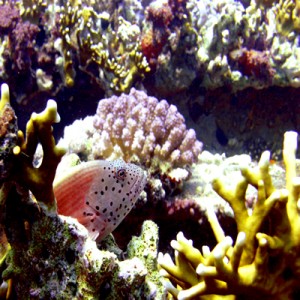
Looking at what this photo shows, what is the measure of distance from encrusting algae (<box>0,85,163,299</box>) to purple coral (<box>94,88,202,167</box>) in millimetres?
1978

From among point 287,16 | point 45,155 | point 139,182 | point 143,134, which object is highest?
point 287,16

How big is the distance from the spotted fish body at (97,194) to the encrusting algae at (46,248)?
275 mm

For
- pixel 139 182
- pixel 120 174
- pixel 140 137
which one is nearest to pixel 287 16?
pixel 140 137

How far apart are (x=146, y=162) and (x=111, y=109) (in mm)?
925

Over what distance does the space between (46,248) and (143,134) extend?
2237 millimetres

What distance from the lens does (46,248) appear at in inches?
76.2

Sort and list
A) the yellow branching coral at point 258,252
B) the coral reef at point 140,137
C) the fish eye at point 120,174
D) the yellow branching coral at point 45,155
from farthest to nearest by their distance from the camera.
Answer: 1. the coral reef at point 140,137
2. the fish eye at point 120,174
3. the yellow branching coral at point 258,252
4. the yellow branching coral at point 45,155

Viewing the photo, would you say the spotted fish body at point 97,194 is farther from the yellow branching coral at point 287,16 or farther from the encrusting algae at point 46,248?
the yellow branching coral at point 287,16

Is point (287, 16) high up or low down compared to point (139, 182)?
up

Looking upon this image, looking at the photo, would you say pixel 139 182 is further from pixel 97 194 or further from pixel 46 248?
pixel 46 248

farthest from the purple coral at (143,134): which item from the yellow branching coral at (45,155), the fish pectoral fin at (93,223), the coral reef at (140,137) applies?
the yellow branching coral at (45,155)

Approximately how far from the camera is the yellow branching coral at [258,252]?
2023 mm

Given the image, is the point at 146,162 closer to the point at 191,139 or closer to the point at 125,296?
the point at 191,139

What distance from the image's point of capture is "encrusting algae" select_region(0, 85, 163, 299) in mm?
1807
